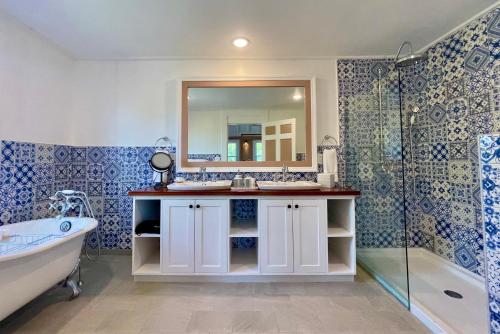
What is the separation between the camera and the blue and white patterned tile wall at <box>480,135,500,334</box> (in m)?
1.02

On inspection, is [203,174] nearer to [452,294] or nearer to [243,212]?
[243,212]

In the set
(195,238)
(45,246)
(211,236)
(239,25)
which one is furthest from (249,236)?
(239,25)

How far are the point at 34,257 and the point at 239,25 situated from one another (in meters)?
A: 2.28

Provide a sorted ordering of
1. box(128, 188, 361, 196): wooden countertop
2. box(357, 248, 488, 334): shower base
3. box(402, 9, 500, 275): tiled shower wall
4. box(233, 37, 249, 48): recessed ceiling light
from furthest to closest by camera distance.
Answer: box(233, 37, 249, 48): recessed ceiling light
box(128, 188, 361, 196): wooden countertop
box(402, 9, 500, 275): tiled shower wall
box(357, 248, 488, 334): shower base

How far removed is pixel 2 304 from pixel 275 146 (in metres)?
2.32

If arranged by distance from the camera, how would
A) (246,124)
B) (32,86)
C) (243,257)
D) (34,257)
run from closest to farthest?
(34,257) → (32,86) → (243,257) → (246,124)

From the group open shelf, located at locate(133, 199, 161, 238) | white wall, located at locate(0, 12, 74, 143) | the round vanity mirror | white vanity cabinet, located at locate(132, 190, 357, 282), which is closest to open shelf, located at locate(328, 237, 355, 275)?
white vanity cabinet, located at locate(132, 190, 357, 282)

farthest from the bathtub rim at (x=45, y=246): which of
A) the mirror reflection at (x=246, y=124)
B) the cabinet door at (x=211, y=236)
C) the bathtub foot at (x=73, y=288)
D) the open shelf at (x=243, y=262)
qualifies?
the open shelf at (x=243, y=262)

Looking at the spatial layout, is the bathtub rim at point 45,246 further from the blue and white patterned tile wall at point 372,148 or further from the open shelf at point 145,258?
the blue and white patterned tile wall at point 372,148

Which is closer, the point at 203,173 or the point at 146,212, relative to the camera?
the point at 146,212

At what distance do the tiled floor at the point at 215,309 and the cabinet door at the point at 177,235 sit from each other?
0.66ft

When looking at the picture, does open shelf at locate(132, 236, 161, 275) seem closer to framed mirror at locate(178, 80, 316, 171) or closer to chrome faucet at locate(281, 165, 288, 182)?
framed mirror at locate(178, 80, 316, 171)

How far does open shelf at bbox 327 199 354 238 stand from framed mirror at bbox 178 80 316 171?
0.50 metres

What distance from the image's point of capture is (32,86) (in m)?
2.11
